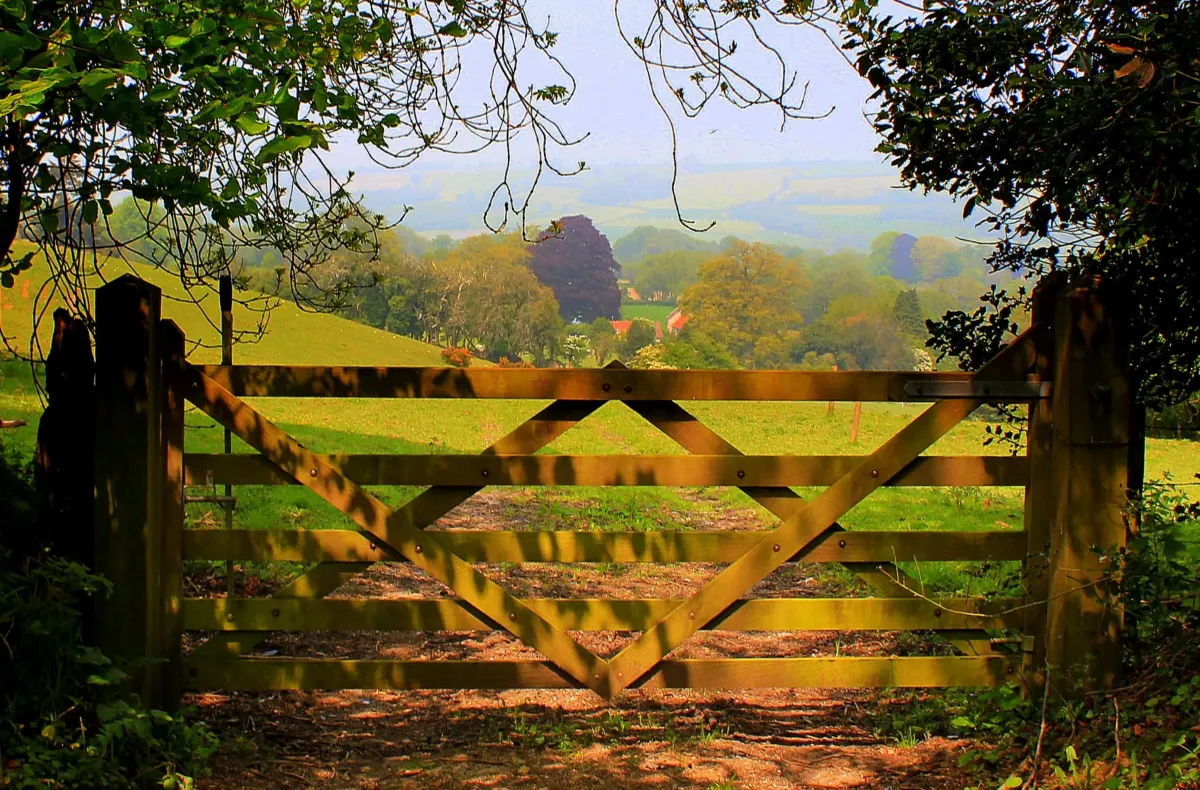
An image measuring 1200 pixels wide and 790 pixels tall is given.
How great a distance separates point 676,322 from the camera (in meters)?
118

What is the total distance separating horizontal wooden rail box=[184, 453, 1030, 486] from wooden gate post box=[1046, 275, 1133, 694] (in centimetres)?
27

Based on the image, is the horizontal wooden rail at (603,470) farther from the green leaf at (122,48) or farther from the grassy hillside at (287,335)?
the grassy hillside at (287,335)

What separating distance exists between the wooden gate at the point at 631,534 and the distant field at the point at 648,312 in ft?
384

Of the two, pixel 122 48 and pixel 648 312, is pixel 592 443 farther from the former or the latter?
pixel 648 312

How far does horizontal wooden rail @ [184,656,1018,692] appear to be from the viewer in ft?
16.3

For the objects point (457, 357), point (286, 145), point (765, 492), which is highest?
point (457, 357)

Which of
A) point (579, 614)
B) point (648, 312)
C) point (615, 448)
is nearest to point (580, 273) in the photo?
point (648, 312)

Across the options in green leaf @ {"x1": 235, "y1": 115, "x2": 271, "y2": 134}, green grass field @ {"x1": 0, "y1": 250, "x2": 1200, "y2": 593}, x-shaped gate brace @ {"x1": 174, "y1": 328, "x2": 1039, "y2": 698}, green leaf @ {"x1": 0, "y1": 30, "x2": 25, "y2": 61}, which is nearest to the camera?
green leaf @ {"x1": 0, "y1": 30, "x2": 25, "y2": 61}

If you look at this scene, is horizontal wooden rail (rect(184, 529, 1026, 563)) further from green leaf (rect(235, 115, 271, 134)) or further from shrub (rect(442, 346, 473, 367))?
shrub (rect(442, 346, 473, 367))

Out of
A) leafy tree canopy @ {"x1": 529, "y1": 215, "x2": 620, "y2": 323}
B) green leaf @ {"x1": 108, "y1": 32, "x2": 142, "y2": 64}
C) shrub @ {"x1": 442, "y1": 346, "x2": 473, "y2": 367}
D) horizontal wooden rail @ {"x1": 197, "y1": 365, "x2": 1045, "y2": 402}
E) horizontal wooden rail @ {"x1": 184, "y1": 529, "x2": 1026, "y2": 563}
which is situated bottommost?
horizontal wooden rail @ {"x1": 184, "y1": 529, "x2": 1026, "y2": 563}

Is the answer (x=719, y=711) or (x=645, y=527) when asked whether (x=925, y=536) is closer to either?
(x=719, y=711)

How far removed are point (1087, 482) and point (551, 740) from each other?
9.30 feet

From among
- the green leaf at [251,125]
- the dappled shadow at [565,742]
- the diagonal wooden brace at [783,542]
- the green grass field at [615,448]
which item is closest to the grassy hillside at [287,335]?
the green grass field at [615,448]

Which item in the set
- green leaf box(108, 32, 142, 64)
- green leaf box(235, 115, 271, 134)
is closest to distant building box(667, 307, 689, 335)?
green leaf box(235, 115, 271, 134)
